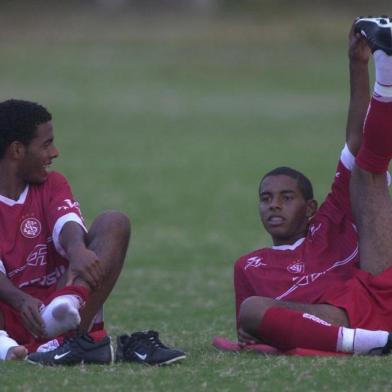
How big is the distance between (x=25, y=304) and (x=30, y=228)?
0.73 metres

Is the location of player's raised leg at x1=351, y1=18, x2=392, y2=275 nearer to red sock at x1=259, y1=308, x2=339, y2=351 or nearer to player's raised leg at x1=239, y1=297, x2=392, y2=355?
player's raised leg at x1=239, y1=297, x2=392, y2=355

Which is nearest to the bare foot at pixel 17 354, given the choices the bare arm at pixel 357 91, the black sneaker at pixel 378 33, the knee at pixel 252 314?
the knee at pixel 252 314

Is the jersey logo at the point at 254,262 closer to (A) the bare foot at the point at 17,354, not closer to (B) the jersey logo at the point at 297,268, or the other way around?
(B) the jersey logo at the point at 297,268

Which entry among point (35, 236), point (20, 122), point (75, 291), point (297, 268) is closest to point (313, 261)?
point (297, 268)

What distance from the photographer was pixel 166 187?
20.5 m

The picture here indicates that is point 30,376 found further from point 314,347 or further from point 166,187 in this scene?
point 166,187

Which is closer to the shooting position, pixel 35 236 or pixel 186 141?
pixel 35 236

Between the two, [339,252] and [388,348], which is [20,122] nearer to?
[339,252]

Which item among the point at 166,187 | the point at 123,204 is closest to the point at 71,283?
the point at 123,204

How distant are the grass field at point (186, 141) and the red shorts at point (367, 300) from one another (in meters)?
0.54

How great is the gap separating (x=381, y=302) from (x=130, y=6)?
133 ft

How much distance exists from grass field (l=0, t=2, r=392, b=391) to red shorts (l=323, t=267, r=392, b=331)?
0.54m

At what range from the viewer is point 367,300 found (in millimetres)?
6844

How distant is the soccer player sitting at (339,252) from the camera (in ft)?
21.7
